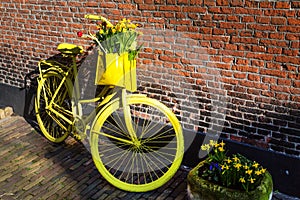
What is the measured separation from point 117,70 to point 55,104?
4.47ft

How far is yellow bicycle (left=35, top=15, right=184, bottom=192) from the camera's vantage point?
3996 mm

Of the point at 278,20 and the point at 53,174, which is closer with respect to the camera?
the point at 278,20

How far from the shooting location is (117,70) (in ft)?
12.6

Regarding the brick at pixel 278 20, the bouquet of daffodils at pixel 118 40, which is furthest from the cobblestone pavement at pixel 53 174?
the brick at pixel 278 20

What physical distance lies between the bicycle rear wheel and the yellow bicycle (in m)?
0.01

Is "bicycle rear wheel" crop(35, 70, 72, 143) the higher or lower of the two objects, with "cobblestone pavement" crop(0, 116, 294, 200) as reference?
higher

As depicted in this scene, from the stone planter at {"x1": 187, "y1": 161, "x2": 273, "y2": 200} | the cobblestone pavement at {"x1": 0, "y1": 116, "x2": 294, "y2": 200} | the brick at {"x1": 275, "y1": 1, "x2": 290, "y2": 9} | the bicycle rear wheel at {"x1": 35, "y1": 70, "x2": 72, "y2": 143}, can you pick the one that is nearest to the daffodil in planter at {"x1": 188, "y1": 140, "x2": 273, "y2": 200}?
the stone planter at {"x1": 187, "y1": 161, "x2": 273, "y2": 200}

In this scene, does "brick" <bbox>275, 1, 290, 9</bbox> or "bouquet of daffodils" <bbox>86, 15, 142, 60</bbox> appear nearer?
"brick" <bbox>275, 1, 290, 9</bbox>

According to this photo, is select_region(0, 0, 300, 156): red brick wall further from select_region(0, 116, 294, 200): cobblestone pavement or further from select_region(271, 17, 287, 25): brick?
select_region(0, 116, 294, 200): cobblestone pavement

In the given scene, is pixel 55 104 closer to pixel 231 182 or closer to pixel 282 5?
pixel 231 182

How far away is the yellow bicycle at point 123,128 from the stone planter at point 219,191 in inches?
20.8

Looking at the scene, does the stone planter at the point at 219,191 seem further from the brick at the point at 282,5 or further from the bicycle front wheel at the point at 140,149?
the brick at the point at 282,5

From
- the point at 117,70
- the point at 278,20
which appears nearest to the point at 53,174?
the point at 117,70

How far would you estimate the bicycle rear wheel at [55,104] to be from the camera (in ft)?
15.9
